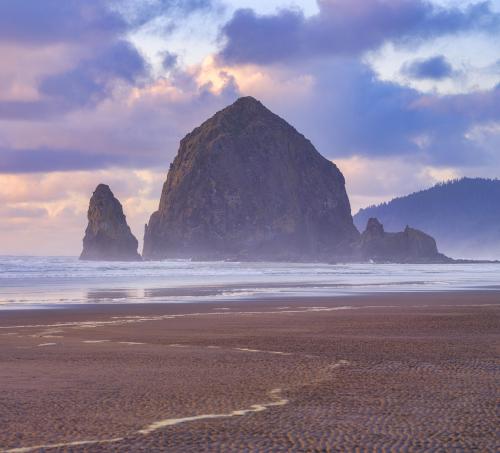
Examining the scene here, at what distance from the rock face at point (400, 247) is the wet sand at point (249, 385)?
164 meters

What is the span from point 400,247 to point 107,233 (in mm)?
67300

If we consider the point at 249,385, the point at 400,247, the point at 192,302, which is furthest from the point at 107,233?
the point at 249,385

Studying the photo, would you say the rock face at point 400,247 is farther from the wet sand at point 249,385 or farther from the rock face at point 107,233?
the wet sand at point 249,385

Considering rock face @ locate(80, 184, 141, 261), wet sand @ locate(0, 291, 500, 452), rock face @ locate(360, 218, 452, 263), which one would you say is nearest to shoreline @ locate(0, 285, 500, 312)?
wet sand @ locate(0, 291, 500, 452)

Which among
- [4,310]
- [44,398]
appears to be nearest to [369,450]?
[44,398]

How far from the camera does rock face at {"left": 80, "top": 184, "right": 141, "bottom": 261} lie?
16950 cm

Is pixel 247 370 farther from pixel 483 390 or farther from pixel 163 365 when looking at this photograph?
pixel 483 390

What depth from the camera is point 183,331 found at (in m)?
19.1

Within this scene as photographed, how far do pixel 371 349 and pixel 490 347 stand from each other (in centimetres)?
232

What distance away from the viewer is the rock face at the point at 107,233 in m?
170

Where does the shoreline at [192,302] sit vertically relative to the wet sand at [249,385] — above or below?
above

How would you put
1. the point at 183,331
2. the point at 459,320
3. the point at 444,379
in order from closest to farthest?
the point at 444,379 → the point at 183,331 → the point at 459,320

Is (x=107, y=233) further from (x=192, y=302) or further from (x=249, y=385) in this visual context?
(x=249, y=385)

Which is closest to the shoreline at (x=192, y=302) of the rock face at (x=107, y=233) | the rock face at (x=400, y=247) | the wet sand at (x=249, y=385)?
the wet sand at (x=249, y=385)
